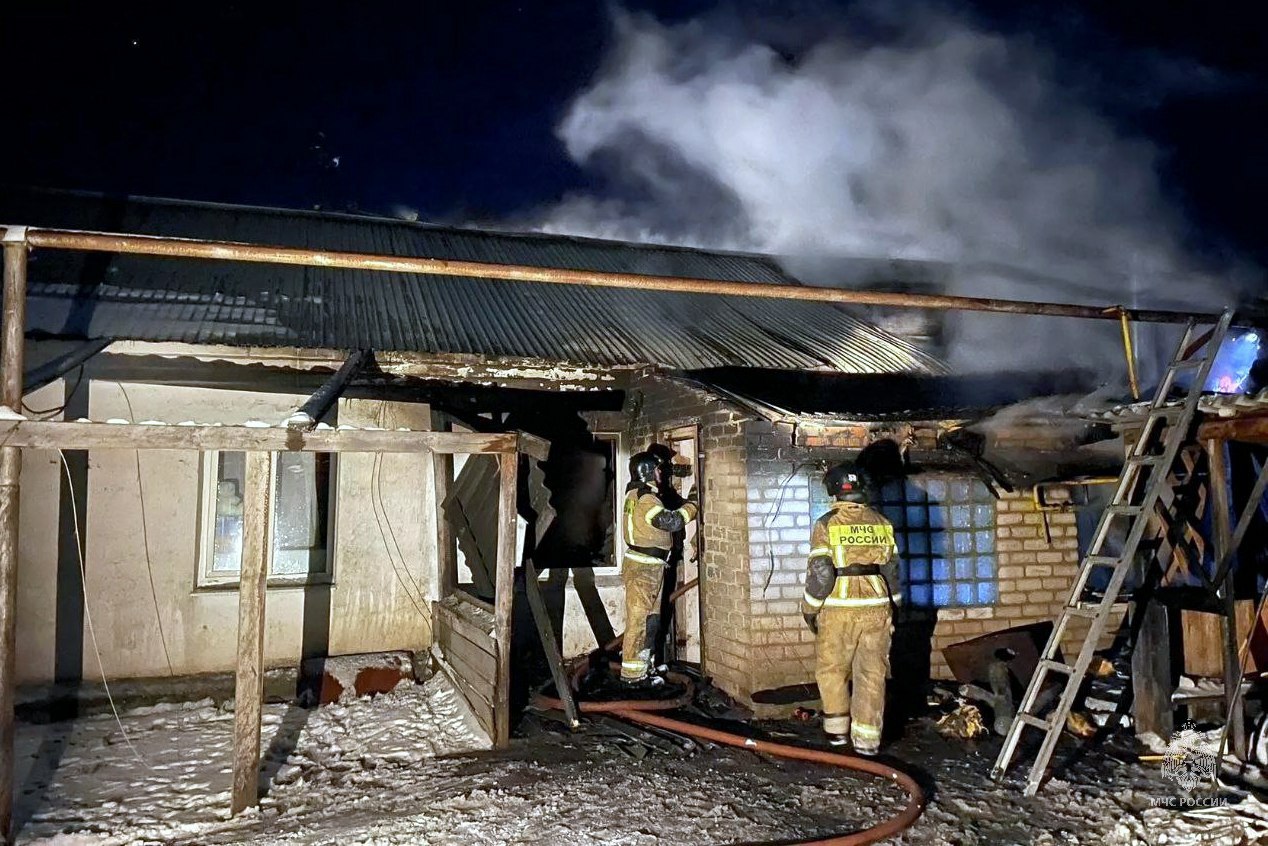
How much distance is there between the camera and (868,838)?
408cm

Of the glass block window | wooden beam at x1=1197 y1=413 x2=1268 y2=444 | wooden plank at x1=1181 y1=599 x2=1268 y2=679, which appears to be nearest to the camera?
wooden beam at x1=1197 y1=413 x2=1268 y2=444

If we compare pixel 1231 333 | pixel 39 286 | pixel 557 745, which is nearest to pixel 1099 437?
pixel 1231 333

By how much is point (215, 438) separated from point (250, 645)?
130cm

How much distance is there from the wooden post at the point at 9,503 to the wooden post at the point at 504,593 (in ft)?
9.34

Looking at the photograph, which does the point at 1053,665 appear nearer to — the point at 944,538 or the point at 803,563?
the point at 803,563

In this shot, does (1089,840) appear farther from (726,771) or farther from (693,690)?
(693,690)

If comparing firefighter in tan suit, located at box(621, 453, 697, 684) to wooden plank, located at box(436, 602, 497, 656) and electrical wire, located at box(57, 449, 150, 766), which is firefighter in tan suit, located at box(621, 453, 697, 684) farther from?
electrical wire, located at box(57, 449, 150, 766)

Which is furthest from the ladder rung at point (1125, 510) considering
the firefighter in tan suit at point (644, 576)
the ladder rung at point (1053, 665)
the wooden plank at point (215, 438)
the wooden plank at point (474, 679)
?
the wooden plank at point (474, 679)

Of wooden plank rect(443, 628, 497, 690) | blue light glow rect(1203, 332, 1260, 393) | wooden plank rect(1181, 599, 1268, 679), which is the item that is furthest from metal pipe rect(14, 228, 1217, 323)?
blue light glow rect(1203, 332, 1260, 393)

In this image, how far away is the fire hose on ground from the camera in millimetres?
4164

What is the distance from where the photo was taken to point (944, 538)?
7.26m

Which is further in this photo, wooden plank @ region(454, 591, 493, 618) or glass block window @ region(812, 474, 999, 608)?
glass block window @ region(812, 474, 999, 608)

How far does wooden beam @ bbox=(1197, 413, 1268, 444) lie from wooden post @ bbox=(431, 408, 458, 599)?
21.1ft

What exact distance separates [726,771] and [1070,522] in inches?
184
